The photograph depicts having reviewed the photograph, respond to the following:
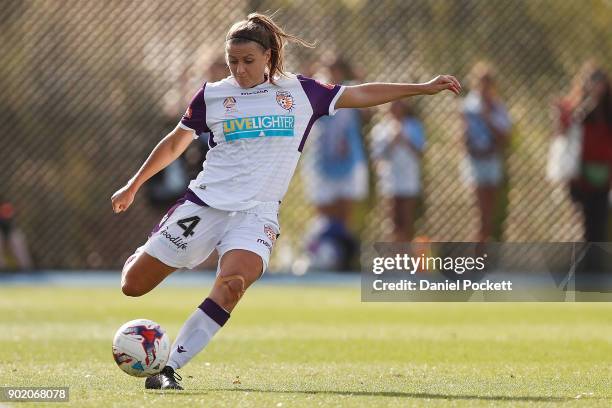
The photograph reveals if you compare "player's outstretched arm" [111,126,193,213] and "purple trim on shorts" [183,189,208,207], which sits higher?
"player's outstretched arm" [111,126,193,213]

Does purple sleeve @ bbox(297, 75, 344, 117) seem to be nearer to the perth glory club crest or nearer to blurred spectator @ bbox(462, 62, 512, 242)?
the perth glory club crest

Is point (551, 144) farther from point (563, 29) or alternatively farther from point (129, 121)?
point (129, 121)

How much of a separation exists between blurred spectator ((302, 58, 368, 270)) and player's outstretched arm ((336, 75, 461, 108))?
914 centimetres

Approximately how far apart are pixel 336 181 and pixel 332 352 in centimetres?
804

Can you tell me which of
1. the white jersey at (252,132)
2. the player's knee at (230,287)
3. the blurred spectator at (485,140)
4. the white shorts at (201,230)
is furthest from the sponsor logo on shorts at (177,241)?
the blurred spectator at (485,140)

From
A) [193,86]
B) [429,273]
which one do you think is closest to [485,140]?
[429,273]

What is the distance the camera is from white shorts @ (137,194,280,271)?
8.02 m

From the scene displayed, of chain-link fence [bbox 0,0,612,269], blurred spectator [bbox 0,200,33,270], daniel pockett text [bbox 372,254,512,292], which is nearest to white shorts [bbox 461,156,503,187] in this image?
chain-link fence [bbox 0,0,612,269]

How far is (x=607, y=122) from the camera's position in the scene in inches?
690

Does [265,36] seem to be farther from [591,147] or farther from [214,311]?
[591,147]

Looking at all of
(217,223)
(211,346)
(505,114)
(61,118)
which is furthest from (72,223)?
(217,223)

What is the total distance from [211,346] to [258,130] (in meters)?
2.85

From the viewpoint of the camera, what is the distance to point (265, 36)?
8.20m

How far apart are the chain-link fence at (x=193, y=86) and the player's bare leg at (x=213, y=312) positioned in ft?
35.5
